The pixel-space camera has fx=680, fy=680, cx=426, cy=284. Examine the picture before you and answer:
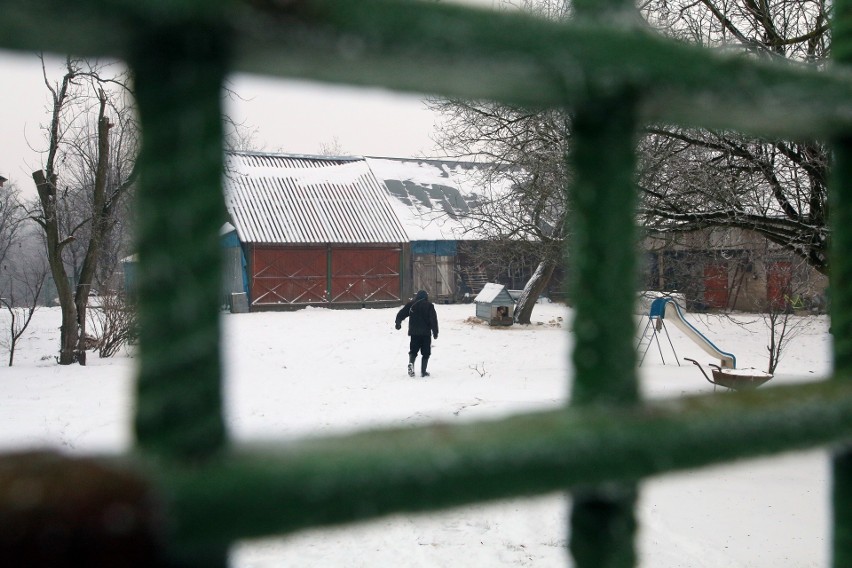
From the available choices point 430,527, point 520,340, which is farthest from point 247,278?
point 430,527

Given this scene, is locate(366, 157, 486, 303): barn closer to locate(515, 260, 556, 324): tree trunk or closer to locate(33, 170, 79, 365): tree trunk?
locate(515, 260, 556, 324): tree trunk

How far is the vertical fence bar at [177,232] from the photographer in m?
0.35

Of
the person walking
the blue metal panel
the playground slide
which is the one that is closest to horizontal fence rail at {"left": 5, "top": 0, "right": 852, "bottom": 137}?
the person walking

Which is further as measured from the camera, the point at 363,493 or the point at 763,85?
the point at 763,85

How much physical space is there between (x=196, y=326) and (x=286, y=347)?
13.8 metres

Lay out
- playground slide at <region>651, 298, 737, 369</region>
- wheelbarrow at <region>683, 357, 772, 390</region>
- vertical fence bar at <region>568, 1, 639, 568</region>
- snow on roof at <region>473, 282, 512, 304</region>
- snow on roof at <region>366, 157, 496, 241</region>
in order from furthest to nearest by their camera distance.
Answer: snow on roof at <region>366, 157, 496, 241</region> → snow on roof at <region>473, 282, 512, 304</region> → playground slide at <region>651, 298, 737, 369</region> → wheelbarrow at <region>683, 357, 772, 390</region> → vertical fence bar at <region>568, 1, 639, 568</region>

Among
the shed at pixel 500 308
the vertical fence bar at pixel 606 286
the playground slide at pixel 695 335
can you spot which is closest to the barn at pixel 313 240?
the shed at pixel 500 308

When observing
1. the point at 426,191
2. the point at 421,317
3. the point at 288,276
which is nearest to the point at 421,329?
the point at 421,317

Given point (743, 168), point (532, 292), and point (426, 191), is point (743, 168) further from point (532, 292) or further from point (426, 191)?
point (426, 191)

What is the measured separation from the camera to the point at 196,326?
0.36m

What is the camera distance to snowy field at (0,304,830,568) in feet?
11.7

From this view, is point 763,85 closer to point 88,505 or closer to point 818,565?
point 88,505

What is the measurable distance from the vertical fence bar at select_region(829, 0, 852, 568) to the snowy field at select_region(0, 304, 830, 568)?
35 mm

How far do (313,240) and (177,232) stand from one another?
2177 centimetres
